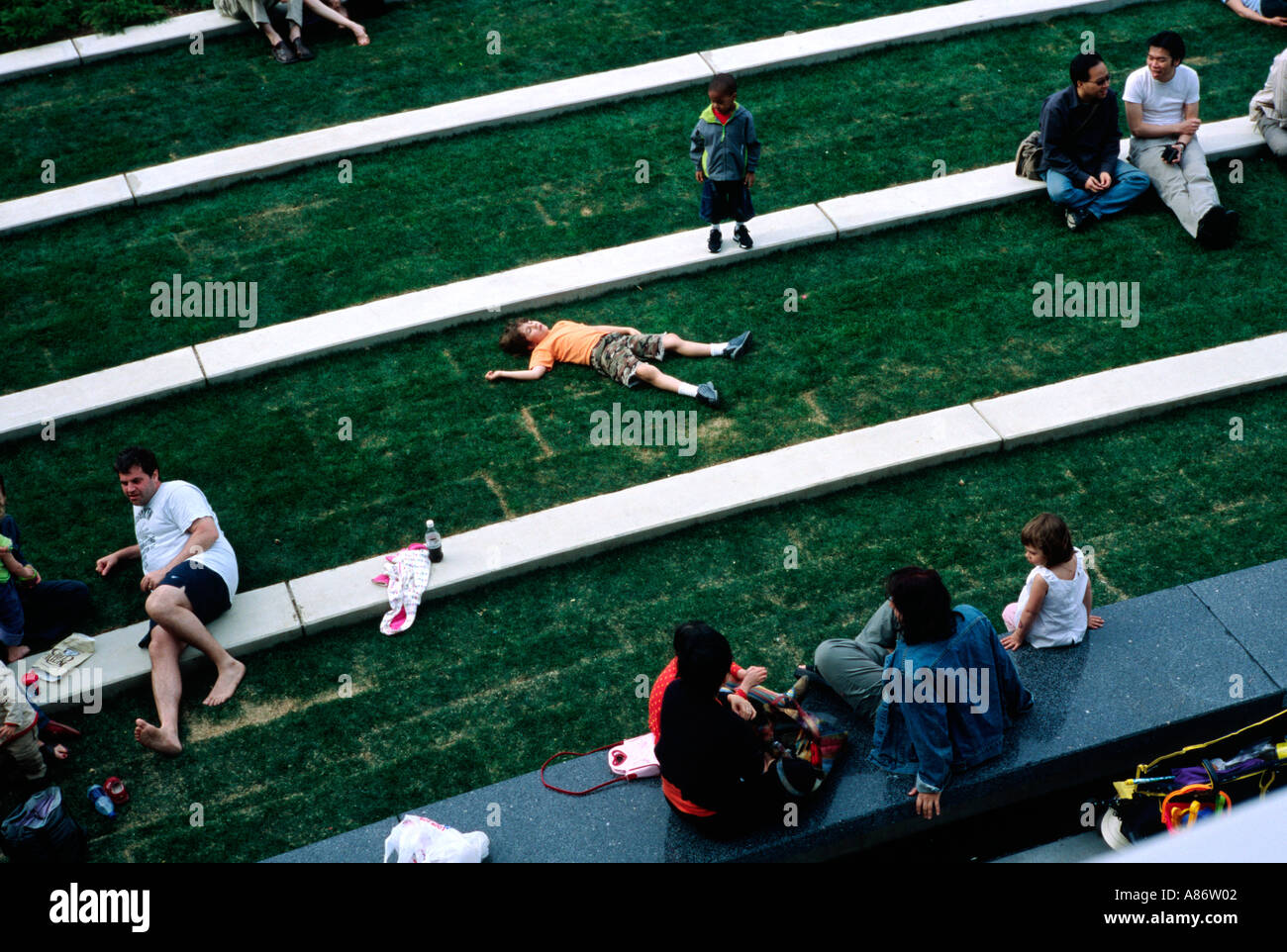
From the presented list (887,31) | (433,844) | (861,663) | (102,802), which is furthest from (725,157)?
(102,802)

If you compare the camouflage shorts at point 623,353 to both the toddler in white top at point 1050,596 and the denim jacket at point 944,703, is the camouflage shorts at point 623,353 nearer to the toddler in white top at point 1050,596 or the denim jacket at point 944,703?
the toddler in white top at point 1050,596

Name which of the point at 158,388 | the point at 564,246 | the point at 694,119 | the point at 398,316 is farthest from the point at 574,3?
the point at 158,388

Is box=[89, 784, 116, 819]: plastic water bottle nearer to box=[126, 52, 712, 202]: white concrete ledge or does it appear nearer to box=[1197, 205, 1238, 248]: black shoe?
box=[126, 52, 712, 202]: white concrete ledge

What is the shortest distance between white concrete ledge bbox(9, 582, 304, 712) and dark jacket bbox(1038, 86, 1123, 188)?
6878 mm

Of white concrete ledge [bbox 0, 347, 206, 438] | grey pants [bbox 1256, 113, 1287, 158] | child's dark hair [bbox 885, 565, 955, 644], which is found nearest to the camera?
child's dark hair [bbox 885, 565, 955, 644]

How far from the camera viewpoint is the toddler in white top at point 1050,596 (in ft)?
20.6

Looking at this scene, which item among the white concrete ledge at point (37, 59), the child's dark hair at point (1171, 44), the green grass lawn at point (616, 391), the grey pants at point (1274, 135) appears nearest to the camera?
the green grass lawn at point (616, 391)

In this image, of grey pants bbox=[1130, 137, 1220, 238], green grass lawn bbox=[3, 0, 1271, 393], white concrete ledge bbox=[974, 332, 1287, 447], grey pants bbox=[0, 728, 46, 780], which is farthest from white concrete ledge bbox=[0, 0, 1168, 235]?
grey pants bbox=[0, 728, 46, 780]

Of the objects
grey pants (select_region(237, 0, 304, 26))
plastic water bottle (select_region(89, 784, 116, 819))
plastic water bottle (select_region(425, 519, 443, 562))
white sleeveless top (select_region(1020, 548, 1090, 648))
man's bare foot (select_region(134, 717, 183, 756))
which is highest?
grey pants (select_region(237, 0, 304, 26))

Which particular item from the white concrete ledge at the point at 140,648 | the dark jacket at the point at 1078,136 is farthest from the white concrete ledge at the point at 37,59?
the dark jacket at the point at 1078,136

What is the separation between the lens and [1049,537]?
6.24 m

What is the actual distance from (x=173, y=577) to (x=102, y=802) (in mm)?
1313

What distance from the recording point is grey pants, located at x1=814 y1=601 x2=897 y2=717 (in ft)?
20.9

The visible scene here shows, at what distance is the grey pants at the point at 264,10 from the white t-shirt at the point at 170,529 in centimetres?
658
